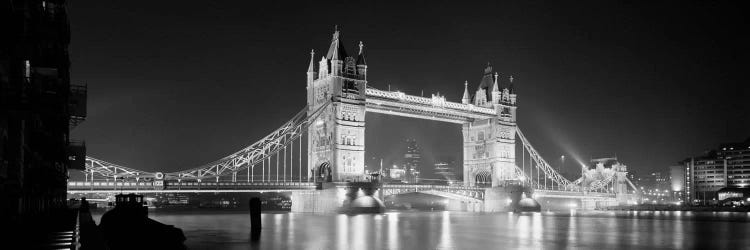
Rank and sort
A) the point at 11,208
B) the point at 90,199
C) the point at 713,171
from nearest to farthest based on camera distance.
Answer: the point at 11,208 < the point at 90,199 < the point at 713,171

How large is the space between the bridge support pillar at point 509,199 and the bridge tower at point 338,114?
2308 centimetres

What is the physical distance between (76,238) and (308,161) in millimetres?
65271

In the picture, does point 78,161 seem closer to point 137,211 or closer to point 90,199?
point 137,211

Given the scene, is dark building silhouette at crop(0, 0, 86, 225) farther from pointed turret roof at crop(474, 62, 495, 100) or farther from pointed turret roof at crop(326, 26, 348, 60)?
pointed turret roof at crop(474, 62, 495, 100)

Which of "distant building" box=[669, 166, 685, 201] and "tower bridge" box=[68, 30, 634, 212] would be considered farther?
"distant building" box=[669, 166, 685, 201]

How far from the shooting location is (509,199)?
91000 millimetres

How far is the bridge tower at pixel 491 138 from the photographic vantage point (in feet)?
307

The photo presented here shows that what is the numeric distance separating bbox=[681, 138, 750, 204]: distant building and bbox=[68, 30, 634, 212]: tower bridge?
81.7 metres

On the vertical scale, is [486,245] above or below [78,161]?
below

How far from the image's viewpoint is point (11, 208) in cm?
2022

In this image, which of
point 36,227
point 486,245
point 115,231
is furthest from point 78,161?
point 36,227

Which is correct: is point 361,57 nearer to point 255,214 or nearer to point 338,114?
point 338,114

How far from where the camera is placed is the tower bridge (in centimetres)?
6538

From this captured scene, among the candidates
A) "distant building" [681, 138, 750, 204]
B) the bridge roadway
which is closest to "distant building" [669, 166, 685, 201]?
"distant building" [681, 138, 750, 204]
